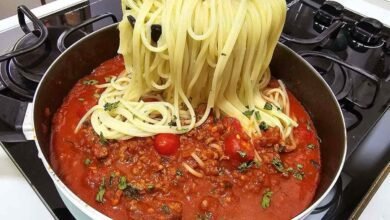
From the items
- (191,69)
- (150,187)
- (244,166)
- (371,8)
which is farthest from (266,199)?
(371,8)

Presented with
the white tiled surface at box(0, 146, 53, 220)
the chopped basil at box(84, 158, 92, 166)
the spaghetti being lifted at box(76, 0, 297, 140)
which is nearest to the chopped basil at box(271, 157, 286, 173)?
the spaghetti being lifted at box(76, 0, 297, 140)

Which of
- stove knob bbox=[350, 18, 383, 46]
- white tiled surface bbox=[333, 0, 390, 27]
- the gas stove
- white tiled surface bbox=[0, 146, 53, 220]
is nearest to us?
white tiled surface bbox=[0, 146, 53, 220]

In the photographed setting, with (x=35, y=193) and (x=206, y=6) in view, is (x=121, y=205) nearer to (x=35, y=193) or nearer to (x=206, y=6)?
(x=35, y=193)

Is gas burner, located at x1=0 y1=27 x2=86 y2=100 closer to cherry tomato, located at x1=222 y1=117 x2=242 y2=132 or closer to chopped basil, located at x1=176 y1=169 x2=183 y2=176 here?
chopped basil, located at x1=176 y1=169 x2=183 y2=176

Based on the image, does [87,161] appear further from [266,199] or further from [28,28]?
[28,28]

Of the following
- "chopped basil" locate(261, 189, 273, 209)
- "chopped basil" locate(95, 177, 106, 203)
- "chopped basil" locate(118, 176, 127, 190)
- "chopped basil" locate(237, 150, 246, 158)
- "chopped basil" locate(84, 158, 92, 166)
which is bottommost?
"chopped basil" locate(95, 177, 106, 203)

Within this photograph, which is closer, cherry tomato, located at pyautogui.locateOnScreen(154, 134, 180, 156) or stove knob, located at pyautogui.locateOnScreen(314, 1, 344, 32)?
cherry tomato, located at pyautogui.locateOnScreen(154, 134, 180, 156)

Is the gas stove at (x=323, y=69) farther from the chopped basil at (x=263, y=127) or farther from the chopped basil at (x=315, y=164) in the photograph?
the chopped basil at (x=263, y=127)

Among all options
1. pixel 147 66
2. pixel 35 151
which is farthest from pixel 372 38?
pixel 35 151
